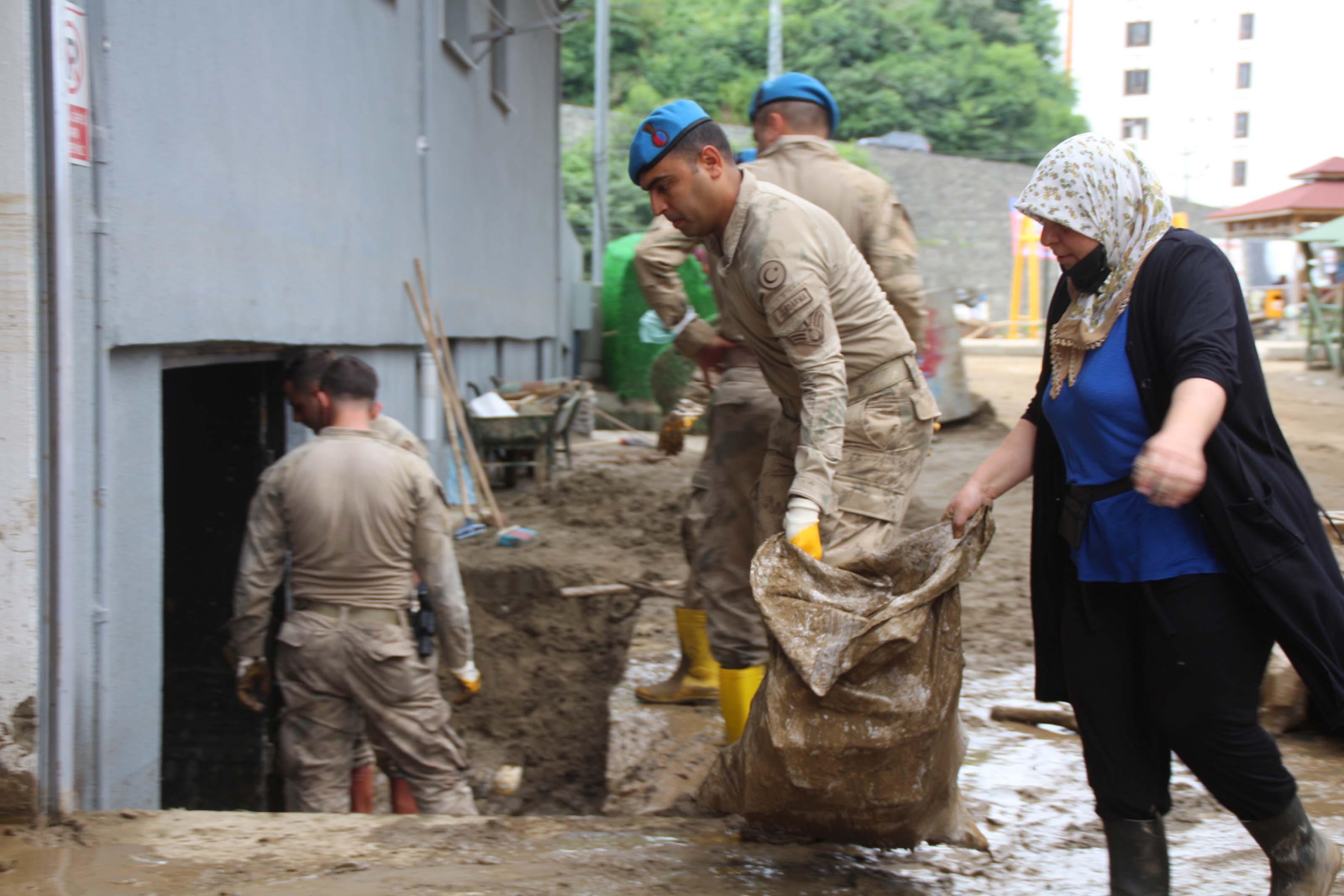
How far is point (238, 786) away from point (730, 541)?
9.90 ft

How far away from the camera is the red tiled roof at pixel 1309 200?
63.4 feet

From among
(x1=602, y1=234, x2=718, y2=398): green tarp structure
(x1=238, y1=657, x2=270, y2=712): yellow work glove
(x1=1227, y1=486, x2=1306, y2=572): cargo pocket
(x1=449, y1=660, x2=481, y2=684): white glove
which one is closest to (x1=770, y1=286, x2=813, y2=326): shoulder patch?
(x1=1227, y1=486, x2=1306, y2=572): cargo pocket

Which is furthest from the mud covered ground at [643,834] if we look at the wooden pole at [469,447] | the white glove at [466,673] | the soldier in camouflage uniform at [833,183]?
the wooden pole at [469,447]

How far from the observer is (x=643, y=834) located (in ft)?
10.2

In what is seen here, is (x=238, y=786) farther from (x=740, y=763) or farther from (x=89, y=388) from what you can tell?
(x=740, y=763)

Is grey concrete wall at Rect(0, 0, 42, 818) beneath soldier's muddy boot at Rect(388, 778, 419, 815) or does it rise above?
above

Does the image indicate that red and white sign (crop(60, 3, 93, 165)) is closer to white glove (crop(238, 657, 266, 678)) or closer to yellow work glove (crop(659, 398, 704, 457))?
white glove (crop(238, 657, 266, 678))

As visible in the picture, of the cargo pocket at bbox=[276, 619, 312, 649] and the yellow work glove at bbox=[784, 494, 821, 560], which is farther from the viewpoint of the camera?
the cargo pocket at bbox=[276, 619, 312, 649]

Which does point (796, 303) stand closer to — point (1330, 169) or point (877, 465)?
point (877, 465)

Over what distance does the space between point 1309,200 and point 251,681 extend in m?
20.1

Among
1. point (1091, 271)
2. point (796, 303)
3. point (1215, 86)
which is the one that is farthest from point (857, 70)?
point (1091, 271)

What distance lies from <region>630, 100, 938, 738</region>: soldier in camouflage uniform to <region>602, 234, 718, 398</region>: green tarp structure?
43.1 feet

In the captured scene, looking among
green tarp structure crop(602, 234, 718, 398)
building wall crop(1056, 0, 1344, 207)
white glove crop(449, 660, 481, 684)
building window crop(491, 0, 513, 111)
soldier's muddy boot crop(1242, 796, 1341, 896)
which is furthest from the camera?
building wall crop(1056, 0, 1344, 207)

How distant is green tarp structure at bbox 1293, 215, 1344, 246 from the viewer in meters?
14.6
